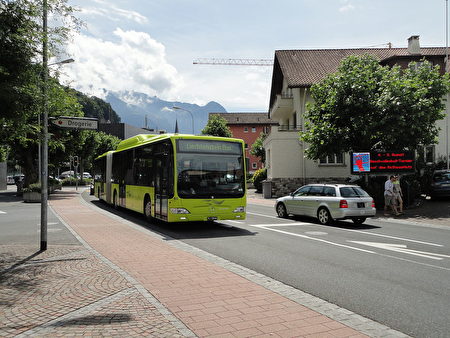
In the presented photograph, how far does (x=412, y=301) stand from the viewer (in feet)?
18.6

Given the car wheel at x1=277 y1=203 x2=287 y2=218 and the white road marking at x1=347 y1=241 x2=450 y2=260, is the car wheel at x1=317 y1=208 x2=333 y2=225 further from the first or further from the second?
the white road marking at x1=347 y1=241 x2=450 y2=260

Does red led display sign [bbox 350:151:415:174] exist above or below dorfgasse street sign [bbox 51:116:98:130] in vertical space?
below

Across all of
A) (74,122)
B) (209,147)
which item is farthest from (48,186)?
(74,122)

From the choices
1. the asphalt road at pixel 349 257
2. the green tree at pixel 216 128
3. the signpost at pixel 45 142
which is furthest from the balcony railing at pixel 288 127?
the green tree at pixel 216 128

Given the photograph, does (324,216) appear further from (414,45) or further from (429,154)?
(414,45)

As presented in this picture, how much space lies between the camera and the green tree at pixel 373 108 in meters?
20.7

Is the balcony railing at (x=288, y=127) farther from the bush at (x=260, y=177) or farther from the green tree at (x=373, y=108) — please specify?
the green tree at (x=373, y=108)

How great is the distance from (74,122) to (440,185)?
21.5 metres

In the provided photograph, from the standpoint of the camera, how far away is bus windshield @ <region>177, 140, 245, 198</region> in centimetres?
1286

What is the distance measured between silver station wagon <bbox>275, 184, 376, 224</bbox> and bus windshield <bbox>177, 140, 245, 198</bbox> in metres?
3.64

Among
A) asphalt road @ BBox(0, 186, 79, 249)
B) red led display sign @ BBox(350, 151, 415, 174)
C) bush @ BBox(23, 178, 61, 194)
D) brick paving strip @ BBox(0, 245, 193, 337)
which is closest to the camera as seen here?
brick paving strip @ BBox(0, 245, 193, 337)

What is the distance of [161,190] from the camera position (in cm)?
1348

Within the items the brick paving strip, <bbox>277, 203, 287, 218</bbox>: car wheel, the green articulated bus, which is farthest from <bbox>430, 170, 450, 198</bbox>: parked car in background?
the brick paving strip

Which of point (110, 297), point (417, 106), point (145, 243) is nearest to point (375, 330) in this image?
point (110, 297)
